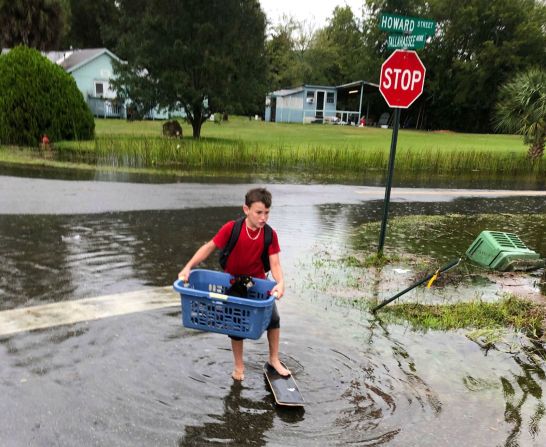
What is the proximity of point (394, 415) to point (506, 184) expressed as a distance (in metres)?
16.2

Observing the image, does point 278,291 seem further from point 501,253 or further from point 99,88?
point 99,88

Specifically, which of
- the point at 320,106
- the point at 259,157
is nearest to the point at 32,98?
the point at 259,157

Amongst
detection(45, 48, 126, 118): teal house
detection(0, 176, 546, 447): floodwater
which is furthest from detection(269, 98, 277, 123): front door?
detection(0, 176, 546, 447): floodwater

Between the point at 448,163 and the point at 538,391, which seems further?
the point at 448,163

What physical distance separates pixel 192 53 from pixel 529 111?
13695 mm

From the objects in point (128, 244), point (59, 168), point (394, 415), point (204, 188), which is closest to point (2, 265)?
point (128, 244)

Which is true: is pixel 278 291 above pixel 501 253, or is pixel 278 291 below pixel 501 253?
above

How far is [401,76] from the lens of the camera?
22.3 ft

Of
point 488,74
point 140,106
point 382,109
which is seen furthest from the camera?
point 382,109

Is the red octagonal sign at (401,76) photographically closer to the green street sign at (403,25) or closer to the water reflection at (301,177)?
the green street sign at (403,25)

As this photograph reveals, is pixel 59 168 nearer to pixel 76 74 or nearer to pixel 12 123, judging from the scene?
pixel 12 123

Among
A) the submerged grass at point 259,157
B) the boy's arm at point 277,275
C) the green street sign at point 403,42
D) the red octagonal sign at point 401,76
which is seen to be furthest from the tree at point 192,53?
the boy's arm at point 277,275

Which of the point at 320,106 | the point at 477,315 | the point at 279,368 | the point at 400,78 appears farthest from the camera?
the point at 320,106

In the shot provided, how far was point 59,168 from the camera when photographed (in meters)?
15.1
